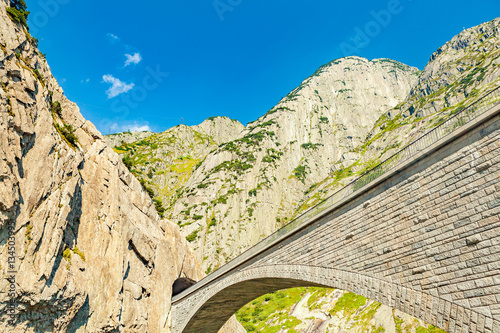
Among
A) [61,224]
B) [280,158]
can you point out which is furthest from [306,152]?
[61,224]

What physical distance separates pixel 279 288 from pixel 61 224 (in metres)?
15.9

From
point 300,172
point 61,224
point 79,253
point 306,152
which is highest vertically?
point 306,152

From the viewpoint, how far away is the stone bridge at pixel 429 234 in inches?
344

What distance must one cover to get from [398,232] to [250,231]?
4948 centimetres

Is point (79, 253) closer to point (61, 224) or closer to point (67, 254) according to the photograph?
point (67, 254)

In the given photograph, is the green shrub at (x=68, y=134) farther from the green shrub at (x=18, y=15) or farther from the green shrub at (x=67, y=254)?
the green shrub at (x=67, y=254)

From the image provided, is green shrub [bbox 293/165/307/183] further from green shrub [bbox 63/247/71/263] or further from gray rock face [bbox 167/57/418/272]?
green shrub [bbox 63/247/71/263]

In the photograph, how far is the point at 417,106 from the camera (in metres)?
84.6

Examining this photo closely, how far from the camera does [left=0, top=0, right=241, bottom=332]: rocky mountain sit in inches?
550

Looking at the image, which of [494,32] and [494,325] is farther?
[494,32]

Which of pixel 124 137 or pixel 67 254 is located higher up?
pixel 124 137

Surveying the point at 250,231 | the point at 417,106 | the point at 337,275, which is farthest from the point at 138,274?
the point at 417,106

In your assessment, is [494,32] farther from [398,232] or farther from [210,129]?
[398,232]

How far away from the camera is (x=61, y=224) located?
55.3ft
